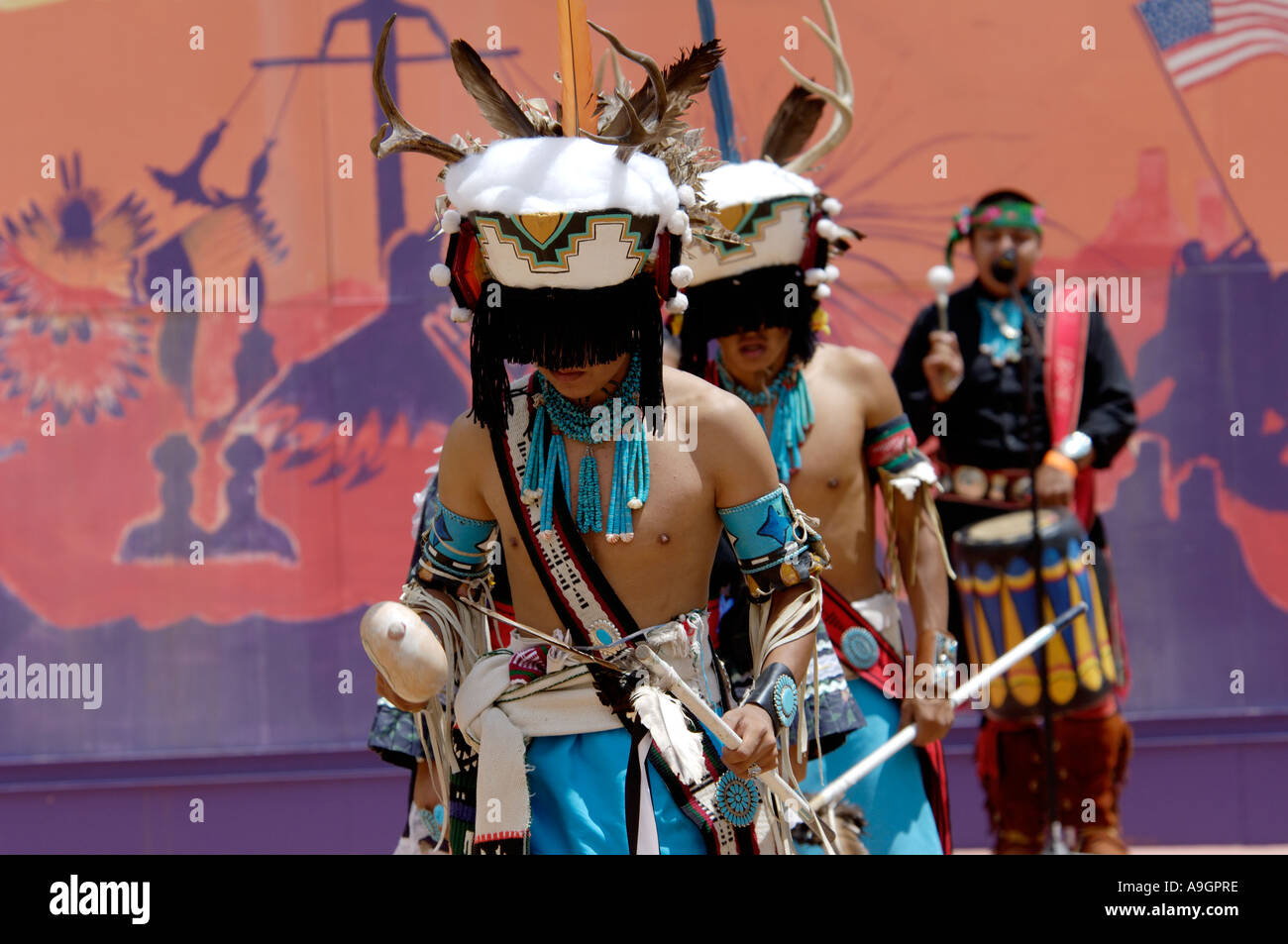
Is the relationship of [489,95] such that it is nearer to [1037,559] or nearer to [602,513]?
[602,513]

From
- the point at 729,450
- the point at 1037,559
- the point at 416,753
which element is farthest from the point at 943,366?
the point at 729,450

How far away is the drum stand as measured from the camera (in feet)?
18.1

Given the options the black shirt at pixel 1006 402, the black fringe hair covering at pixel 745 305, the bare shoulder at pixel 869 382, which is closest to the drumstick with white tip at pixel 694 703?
the black fringe hair covering at pixel 745 305

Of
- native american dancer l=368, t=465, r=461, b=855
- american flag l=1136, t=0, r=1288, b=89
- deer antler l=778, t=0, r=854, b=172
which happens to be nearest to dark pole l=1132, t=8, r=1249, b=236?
american flag l=1136, t=0, r=1288, b=89

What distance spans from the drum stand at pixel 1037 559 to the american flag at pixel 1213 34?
4.52 feet

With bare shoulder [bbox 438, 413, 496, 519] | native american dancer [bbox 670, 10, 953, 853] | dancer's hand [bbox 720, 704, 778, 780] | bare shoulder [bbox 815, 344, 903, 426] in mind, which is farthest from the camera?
bare shoulder [bbox 815, 344, 903, 426]

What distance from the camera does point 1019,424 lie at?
5914 mm

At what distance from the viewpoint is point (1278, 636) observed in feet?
21.7

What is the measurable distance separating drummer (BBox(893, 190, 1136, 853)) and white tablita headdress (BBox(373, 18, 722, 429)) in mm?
2541

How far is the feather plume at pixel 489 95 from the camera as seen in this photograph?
3303 mm

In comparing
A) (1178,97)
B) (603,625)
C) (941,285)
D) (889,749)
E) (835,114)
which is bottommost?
(889,749)

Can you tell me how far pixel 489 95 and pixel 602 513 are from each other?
88cm

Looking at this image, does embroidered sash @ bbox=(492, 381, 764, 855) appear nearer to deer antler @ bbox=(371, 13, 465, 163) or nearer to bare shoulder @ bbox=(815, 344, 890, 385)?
deer antler @ bbox=(371, 13, 465, 163)
